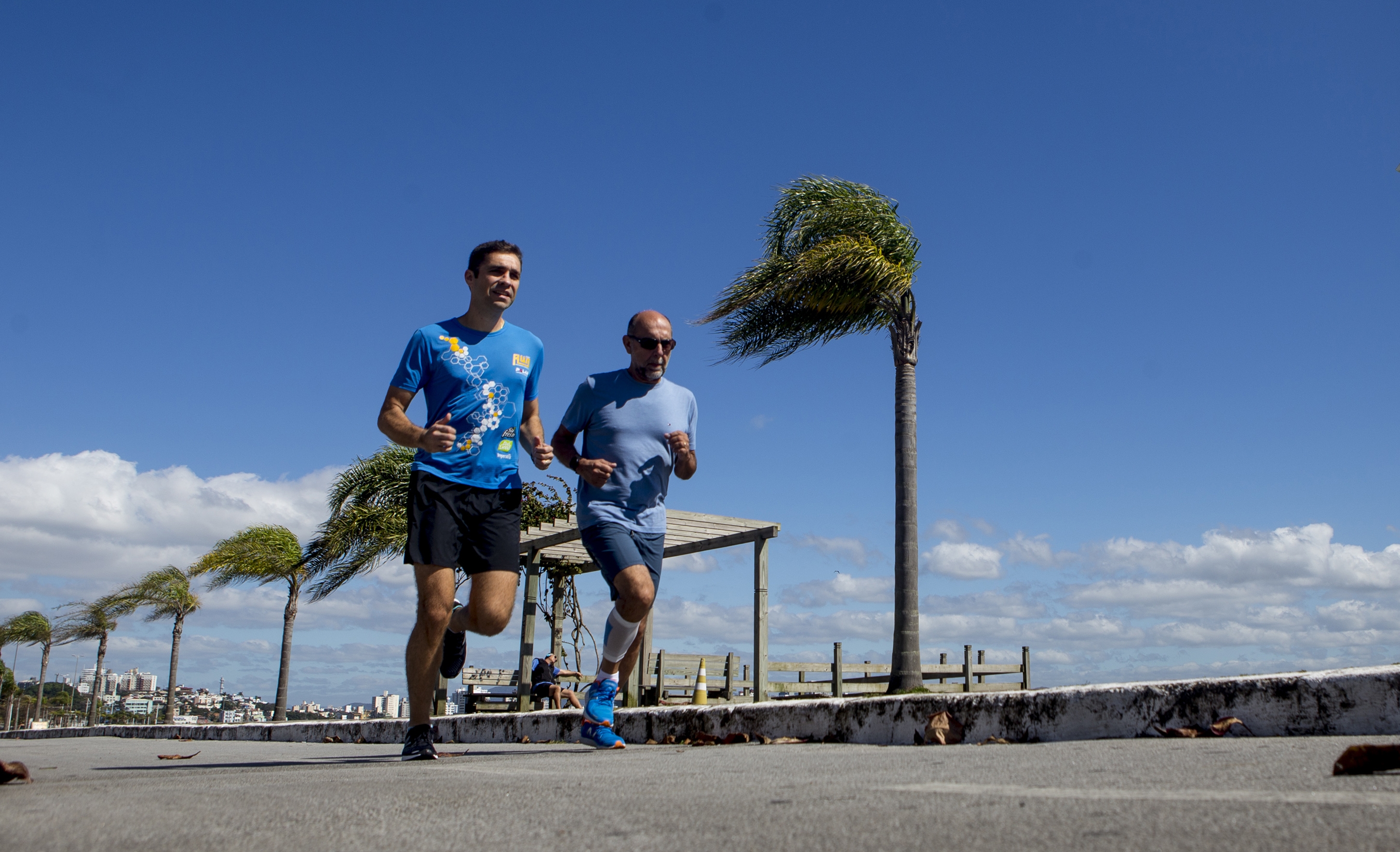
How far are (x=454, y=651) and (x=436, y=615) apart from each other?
822mm

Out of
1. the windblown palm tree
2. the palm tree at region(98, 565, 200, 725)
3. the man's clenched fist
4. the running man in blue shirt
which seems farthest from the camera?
the palm tree at region(98, 565, 200, 725)

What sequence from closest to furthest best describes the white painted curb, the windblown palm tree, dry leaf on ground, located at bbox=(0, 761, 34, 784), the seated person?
dry leaf on ground, located at bbox=(0, 761, 34, 784) → the white painted curb → the seated person → the windblown palm tree

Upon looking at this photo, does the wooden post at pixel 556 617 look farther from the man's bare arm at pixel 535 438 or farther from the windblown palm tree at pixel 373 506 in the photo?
the man's bare arm at pixel 535 438

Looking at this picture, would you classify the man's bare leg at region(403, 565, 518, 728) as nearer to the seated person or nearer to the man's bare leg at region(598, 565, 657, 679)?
the man's bare leg at region(598, 565, 657, 679)

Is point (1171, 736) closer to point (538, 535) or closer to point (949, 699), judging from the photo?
point (949, 699)

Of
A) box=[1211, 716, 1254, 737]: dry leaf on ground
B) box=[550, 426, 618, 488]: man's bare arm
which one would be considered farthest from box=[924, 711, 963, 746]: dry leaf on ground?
box=[550, 426, 618, 488]: man's bare arm

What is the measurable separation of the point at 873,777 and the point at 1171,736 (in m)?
1.43

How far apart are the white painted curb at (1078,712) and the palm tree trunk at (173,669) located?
32.2 metres

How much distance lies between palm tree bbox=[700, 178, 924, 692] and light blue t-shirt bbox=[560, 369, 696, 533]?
7466mm

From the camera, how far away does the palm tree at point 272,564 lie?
26031mm

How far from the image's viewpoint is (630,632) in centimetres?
443

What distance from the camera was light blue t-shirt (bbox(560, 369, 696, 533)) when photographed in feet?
14.5

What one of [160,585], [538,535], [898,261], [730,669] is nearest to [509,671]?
[730,669]

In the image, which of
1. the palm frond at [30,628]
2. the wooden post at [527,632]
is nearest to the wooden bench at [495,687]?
the wooden post at [527,632]
